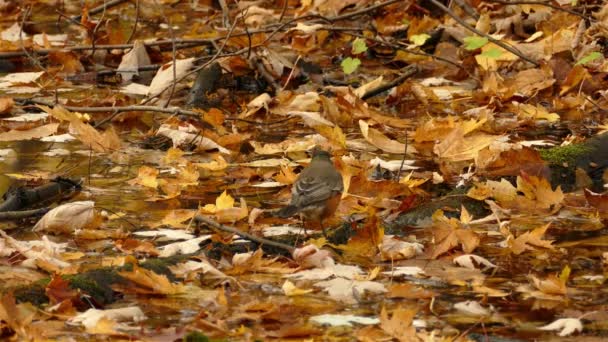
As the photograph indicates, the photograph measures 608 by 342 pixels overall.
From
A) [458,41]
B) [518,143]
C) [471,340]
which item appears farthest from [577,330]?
[458,41]

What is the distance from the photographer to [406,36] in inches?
396

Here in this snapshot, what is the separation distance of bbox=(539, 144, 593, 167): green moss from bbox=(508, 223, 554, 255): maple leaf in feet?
3.45

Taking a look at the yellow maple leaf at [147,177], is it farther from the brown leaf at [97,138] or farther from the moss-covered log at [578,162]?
the moss-covered log at [578,162]

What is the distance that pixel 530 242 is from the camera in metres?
5.00

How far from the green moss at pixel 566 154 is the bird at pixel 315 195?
4.28ft

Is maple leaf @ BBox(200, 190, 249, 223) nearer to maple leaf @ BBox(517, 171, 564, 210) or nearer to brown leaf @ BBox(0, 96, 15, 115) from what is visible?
maple leaf @ BBox(517, 171, 564, 210)

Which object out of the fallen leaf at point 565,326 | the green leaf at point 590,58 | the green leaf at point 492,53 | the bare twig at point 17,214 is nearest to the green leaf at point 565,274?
the fallen leaf at point 565,326

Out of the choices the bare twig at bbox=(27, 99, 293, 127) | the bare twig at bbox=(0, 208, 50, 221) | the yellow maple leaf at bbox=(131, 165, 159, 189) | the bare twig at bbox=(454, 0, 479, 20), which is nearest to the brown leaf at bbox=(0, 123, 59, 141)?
the bare twig at bbox=(27, 99, 293, 127)

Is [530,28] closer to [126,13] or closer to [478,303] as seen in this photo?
[126,13]

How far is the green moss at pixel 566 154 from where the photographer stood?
6.00 m

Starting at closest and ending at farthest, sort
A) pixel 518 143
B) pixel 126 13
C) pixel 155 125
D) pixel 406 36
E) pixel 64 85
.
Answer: pixel 518 143 < pixel 155 125 < pixel 64 85 < pixel 406 36 < pixel 126 13

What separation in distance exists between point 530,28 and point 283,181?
162 inches

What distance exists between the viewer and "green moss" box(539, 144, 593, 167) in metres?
6.00

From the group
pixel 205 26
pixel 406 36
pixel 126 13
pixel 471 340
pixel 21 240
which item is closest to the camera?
pixel 471 340
